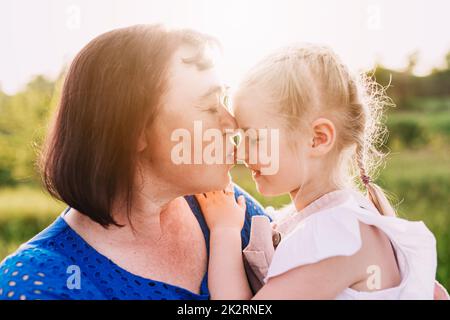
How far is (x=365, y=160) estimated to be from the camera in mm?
2129

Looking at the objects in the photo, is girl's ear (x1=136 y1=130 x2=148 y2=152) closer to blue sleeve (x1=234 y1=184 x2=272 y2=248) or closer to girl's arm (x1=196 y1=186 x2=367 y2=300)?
girl's arm (x1=196 y1=186 x2=367 y2=300)

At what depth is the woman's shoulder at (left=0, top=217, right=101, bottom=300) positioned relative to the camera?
1.63m

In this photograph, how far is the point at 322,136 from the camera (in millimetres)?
1956

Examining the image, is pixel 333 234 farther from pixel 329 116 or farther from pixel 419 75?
pixel 419 75

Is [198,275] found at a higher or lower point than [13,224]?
higher

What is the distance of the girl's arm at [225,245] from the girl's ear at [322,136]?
0.38 meters

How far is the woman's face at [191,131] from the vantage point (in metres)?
1.89

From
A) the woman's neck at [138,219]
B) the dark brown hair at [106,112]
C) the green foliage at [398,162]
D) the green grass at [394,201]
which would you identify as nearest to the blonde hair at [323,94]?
the dark brown hair at [106,112]

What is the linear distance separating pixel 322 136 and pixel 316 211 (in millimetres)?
253

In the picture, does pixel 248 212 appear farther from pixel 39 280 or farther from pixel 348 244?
pixel 39 280

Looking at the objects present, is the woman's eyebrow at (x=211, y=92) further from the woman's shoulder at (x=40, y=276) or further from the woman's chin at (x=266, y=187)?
the woman's shoulder at (x=40, y=276)

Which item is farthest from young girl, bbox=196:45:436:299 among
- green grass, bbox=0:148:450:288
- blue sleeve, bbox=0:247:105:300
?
green grass, bbox=0:148:450:288

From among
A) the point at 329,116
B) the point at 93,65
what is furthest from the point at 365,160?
the point at 93,65
